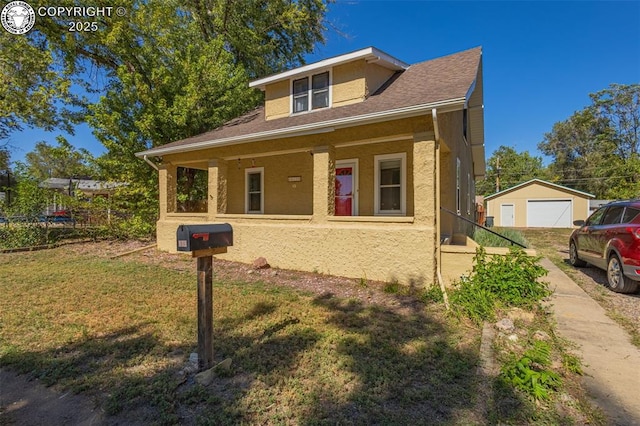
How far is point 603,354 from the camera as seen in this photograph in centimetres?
360

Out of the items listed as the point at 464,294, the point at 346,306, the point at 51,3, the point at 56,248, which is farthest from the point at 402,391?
the point at 51,3

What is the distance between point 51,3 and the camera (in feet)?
37.9

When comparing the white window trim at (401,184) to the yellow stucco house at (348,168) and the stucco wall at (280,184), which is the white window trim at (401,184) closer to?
the yellow stucco house at (348,168)

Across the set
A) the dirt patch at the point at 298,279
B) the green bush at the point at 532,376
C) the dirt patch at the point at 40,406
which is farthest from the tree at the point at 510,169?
the dirt patch at the point at 40,406

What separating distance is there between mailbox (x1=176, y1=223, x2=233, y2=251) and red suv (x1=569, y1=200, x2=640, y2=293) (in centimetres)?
696

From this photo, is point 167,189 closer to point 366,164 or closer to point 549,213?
point 366,164

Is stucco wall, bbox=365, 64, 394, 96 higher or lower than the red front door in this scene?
higher

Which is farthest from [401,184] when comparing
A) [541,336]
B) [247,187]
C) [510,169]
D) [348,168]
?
[510,169]

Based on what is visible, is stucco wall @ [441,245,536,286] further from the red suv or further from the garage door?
the garage door

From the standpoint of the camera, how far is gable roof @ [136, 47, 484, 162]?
5.97m

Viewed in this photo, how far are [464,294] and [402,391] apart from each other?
3.01 m

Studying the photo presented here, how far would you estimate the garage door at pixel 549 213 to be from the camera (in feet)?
88.7

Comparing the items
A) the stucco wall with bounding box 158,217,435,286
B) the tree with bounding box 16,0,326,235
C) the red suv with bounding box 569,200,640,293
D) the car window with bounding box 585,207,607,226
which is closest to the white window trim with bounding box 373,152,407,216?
the stucco wall with bounding box 158,217,435,286

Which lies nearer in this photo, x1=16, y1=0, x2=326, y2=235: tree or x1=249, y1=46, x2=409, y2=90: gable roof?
x1=249, y1=46, x2=409, y2=90: gable roof
